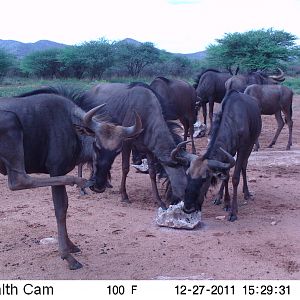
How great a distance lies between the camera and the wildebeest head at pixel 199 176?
279 inches

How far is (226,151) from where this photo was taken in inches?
299

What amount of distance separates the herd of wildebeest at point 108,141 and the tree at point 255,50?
87.6 feet

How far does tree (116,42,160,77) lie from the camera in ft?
156

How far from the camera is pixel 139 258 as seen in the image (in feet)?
19.6

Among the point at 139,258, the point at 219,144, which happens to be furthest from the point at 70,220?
the point at 219,144

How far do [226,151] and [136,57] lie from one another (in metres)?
40.8

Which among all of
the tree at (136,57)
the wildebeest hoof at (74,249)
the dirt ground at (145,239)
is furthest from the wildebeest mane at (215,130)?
the tree at (136,57)

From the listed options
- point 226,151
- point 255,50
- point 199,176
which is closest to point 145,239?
point 199,176

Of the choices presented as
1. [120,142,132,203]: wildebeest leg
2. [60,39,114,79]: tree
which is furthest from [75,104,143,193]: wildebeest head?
[60,39,114,79]: tree

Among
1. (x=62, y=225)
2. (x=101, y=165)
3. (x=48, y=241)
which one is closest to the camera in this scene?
(x=101, y=165)

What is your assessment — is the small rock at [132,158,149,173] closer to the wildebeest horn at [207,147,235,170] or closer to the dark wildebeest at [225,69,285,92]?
the wildebeest horn at [207,147,235,170]

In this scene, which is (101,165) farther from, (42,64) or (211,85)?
(42,64)

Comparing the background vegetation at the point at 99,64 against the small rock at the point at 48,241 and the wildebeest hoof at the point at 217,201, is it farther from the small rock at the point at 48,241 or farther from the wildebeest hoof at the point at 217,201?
the small rock at the point at 48,241

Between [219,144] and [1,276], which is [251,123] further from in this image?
[1,276]
